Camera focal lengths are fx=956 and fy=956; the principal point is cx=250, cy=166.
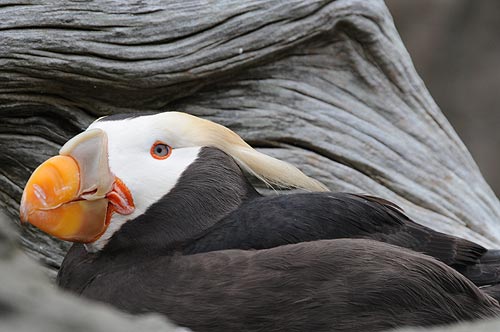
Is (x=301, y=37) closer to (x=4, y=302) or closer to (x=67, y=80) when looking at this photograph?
(x=67, y=80)

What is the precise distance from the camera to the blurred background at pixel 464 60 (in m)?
8.99

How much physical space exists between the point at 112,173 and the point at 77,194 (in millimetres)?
132

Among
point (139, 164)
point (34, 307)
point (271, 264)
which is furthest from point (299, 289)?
point (34, 307)

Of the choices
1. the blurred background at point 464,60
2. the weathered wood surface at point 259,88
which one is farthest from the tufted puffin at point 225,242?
the blurred background at point 464,60

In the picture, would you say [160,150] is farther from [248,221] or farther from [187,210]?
[248,221]

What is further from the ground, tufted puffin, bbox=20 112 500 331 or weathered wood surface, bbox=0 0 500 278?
weathered wood surface, bbox=0 0 500 278

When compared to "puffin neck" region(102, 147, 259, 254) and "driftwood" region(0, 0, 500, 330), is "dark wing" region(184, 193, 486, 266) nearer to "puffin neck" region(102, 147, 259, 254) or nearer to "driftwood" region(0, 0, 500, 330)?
"puffin neck" region(102, 147, 259, 254)

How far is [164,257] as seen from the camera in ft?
9.39

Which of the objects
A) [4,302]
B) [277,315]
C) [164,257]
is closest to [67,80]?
[164,257]

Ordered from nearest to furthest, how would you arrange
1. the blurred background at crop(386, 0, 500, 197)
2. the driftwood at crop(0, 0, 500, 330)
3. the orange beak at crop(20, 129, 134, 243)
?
1. the orange beak at crop(20, 129, 134, 243)
2. the driftwood at crop(0, 0, 500, 330)
3. the blurred background at crop(386, 0, 500, 197)

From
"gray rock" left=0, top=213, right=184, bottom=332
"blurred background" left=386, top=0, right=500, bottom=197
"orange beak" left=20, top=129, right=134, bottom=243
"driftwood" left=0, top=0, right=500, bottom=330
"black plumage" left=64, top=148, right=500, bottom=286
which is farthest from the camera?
"blurred background" left=386, top=0, right=500, bottom=197

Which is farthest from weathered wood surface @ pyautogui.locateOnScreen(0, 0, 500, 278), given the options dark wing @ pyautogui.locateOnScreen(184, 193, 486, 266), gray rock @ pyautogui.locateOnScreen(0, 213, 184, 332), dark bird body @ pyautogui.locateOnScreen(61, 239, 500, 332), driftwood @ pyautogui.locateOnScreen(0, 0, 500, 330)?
gray rock @ pyautogui.locateOnScreen(0, 213, 184, 332)

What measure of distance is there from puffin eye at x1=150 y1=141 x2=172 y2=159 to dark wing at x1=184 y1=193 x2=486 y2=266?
28cm

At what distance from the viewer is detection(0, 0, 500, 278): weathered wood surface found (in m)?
3.76
